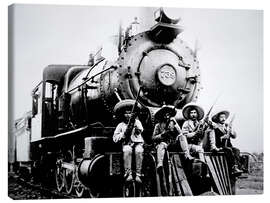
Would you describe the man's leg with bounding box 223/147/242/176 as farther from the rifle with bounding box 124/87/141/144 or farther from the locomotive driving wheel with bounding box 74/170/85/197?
the locomotive driving wheel with bounding box 74/170/85/197

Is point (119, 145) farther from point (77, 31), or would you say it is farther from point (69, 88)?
point (77, 31)

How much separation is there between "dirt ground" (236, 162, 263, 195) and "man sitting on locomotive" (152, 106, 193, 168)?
960 millimetres

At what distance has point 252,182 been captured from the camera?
31.7 ft

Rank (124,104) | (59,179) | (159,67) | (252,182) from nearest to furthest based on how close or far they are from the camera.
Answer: (124,104) < (159,67) < (59,179) < (252,182)

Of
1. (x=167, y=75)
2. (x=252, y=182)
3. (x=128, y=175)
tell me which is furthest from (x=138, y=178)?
(x=252, y=182)

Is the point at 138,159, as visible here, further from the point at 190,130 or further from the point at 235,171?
the point at 235,171

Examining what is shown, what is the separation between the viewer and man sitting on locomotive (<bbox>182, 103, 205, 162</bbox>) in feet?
30.3

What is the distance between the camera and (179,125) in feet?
30.3

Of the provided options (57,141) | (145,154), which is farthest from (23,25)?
(145,154)

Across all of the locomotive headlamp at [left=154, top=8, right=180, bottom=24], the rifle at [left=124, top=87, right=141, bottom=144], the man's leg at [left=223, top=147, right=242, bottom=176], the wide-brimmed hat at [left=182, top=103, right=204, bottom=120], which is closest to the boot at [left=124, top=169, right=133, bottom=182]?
the rifle at [left=124, top=87, right=141, bottom=144]

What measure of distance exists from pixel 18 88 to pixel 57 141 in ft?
3.04

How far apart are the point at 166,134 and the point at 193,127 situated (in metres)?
0.44

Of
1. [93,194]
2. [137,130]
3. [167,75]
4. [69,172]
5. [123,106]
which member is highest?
[167,75]

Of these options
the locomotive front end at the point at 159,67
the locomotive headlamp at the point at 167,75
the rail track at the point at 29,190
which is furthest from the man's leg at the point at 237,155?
the rail track at the point at 29,190
